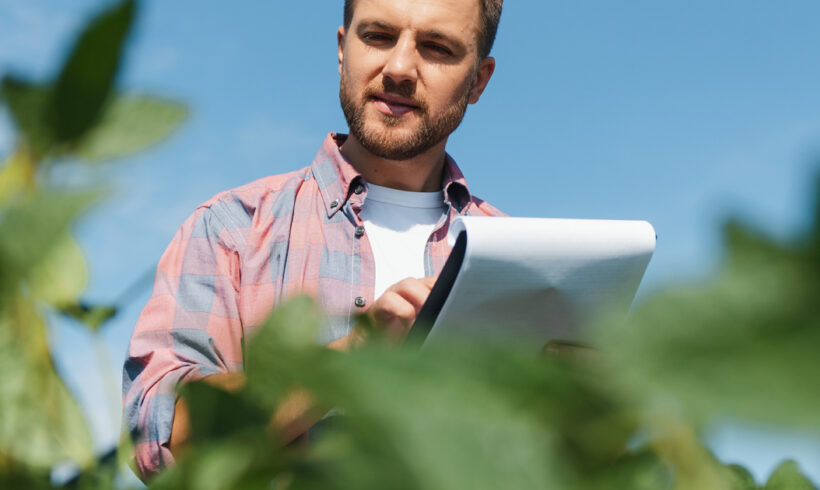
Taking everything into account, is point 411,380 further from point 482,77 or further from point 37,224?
point 482,77

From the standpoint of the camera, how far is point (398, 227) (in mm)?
2133

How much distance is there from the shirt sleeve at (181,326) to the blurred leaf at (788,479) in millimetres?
1081

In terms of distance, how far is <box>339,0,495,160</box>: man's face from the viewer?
6.70ft

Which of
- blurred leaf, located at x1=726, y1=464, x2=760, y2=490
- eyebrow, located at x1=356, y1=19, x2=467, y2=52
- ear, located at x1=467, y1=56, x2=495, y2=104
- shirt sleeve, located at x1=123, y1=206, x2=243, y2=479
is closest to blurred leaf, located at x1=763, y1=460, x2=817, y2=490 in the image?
blurred leaf, located at x1=726, y1=464, x2=760, y2=490

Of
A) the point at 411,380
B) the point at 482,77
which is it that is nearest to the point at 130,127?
the point at 411,380

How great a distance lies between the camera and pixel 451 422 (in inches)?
5.5

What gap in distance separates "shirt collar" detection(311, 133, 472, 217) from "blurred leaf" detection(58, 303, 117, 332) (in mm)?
1844

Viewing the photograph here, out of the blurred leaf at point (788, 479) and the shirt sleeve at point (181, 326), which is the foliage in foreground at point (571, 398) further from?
the shirt sleeve at point (181, 326)

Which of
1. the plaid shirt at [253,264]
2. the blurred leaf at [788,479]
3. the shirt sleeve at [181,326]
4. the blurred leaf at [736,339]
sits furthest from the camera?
the plaid shirt at [253,264]

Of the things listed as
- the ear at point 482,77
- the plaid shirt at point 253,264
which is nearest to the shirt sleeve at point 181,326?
the plaid shirt at point 253,264

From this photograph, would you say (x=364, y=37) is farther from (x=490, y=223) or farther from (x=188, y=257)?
(x=490, y=223)

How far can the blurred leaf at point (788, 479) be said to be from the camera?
0.31 m

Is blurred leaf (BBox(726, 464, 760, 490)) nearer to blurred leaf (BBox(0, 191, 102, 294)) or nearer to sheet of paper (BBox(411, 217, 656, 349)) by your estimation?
blurred leaf (BBox(0, 191, 102, 294))

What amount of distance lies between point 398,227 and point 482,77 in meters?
0.71
